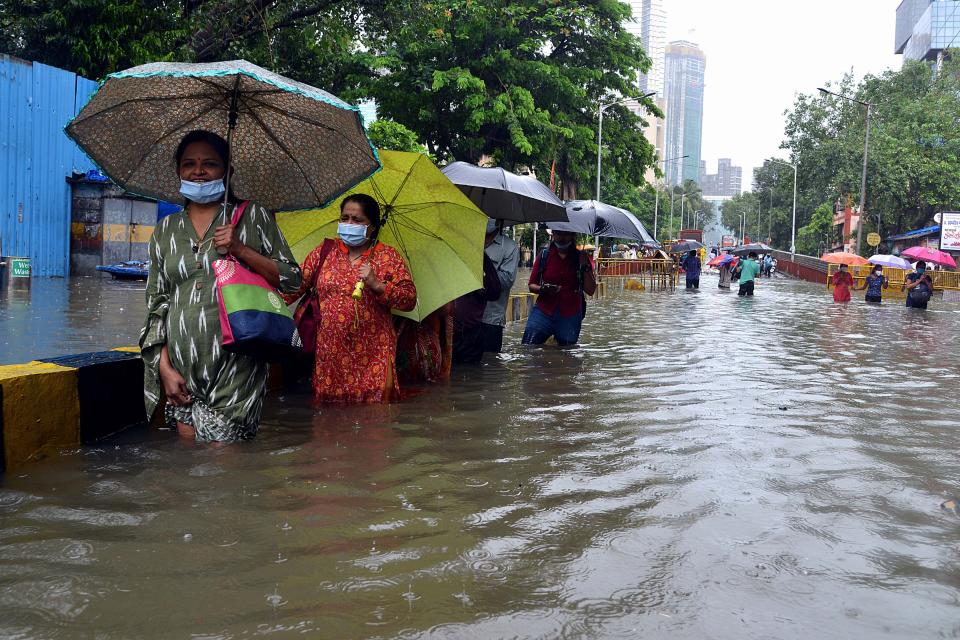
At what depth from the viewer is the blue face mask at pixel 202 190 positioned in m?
4.38

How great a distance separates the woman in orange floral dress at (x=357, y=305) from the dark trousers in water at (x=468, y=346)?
2824 mm

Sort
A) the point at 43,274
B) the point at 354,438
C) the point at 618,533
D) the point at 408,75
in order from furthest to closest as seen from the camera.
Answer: the point at 408,75 → the point at 43,274 → the point at 354,438 → the point at 618,533

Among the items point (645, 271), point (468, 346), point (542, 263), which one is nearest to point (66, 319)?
point (468, 346)

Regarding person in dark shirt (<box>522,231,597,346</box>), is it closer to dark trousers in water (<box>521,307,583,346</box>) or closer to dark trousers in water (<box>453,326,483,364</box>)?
dark trousers in water (<box>521,307,583,346</box>)

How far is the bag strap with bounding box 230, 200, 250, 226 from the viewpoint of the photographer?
14.6ft

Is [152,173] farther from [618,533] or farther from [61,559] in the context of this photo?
[618,533]

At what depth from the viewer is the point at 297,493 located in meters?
4.00

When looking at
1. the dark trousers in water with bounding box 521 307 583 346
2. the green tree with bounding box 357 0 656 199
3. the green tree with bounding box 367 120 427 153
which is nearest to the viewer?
the dark trousers in water with bounding box 521 307 583 346

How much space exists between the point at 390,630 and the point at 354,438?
8.43 ft

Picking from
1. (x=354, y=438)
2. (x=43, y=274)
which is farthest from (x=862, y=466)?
(x=43, y=274)

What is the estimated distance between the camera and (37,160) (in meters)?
18.4

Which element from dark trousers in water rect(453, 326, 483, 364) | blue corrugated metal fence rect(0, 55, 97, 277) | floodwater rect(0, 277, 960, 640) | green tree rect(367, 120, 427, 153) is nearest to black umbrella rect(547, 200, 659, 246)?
dark trousers in water rect(453, 326, 483, 364)

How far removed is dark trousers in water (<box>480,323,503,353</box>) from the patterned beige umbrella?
12.8ft

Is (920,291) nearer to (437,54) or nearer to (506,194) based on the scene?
(437,54)
